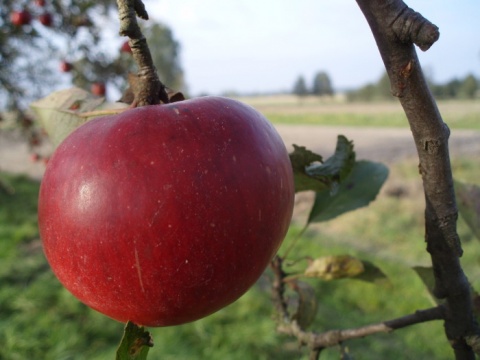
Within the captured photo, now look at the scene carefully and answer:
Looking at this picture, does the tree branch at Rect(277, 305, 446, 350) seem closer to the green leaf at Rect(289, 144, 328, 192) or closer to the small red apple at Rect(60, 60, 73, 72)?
the green leaf at Rect(289, 144, 328, 192)

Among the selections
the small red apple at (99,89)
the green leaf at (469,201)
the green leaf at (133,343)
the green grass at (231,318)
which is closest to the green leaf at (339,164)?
the green leaf at (469,201)

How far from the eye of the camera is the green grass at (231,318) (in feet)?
7.31

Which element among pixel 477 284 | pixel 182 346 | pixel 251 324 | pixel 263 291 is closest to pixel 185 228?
pixel 182 346

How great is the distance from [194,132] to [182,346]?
2.14 m

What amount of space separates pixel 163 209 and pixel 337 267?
1.23 ft

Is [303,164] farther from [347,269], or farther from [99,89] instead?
[99,89]

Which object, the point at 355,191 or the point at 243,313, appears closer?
the point at 355,191

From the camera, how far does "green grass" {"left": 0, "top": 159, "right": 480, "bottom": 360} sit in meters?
2.23

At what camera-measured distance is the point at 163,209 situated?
318 mm

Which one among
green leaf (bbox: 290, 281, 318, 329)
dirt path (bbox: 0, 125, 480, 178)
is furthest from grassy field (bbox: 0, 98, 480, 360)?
dirt path (bbox: 0, 125, 480, 178)

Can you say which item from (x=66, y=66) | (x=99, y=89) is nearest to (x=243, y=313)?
(x=99, y=89)

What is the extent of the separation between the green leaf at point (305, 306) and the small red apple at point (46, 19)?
5.20 ft

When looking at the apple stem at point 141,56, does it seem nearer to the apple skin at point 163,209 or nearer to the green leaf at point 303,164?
the apple skin at point 163,209

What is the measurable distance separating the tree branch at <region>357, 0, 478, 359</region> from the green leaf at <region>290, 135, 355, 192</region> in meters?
0.15
